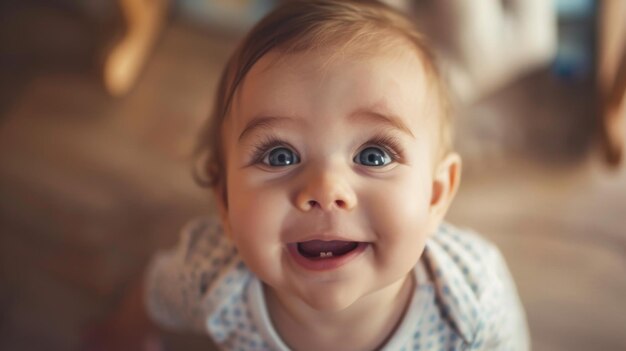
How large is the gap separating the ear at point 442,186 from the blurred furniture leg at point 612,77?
511 mm

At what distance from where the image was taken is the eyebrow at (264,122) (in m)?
0.72

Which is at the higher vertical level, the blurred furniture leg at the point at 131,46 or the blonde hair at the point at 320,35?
the blurred furniture leg at the point at 131,46

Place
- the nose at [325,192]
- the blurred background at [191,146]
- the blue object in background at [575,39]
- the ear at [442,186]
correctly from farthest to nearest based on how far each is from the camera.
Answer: the blue object in background at [575,39]
the blurred background at [191,146]
the ear at [442,186]
the nose at [325,192]

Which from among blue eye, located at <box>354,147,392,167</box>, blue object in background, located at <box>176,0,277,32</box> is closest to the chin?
blue eye, located at <box>354,147,392,167</box>

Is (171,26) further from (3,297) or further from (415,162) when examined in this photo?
(415,162)

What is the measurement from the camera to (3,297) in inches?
47.4

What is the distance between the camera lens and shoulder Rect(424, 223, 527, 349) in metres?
0.84

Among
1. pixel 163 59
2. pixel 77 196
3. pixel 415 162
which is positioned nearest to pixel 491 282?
pixel 415 162

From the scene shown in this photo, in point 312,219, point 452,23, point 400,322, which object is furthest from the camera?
point 452,23

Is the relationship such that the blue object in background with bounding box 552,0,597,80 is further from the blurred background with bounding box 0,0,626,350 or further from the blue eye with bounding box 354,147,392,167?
the blue eye with bounding box 354,147,392,167

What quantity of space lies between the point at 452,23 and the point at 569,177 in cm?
36

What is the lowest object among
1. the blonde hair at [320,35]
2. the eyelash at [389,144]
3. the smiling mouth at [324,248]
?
the smiling mouth at [324,248]

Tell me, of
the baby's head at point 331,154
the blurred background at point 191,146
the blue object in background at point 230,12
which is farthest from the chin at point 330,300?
the blue object in background at point 230,12

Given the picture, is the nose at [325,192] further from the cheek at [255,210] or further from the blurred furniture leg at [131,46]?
the blurred furniture leg at [131,46]
